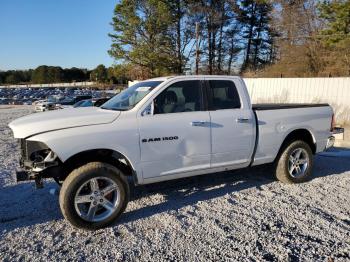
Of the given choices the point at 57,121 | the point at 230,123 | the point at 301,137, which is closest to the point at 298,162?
the point at 301,137

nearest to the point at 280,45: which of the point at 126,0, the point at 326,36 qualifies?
the point at 326,36

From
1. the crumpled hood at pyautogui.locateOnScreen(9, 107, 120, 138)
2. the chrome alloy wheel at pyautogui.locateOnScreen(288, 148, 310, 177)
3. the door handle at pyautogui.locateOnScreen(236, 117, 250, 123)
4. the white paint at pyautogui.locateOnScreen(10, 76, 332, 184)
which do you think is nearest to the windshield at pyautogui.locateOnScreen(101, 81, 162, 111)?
the white paint at pyautogui.locateOnScreen(10, 76, 332, 184)

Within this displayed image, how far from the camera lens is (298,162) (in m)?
6.05

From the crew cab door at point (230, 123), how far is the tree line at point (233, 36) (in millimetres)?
18277

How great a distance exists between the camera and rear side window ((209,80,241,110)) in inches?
201

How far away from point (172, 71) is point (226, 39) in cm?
1123

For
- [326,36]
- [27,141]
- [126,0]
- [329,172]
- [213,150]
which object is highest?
[126,0]

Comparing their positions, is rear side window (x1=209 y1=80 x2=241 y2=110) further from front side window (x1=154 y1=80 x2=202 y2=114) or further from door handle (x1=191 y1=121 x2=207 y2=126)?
door handle (x1=191 y1=121 x2=207 y2=126)

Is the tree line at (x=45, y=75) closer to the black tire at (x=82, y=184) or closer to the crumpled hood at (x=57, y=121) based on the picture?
the crumpled hood at (x=57, y=121)

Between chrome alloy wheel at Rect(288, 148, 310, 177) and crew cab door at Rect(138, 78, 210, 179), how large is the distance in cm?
187

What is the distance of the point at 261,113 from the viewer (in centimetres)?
546

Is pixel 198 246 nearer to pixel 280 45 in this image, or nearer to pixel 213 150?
pixel 213 150

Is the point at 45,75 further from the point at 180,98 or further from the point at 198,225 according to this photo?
the point at 198,225

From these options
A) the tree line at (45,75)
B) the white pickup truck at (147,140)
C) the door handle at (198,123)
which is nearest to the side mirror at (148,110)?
the white pickup truck at (147,140)
